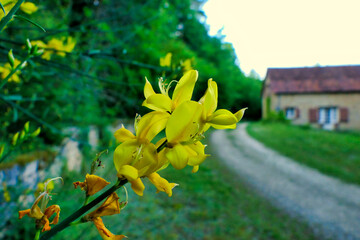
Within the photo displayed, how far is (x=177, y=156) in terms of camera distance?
0.38 m

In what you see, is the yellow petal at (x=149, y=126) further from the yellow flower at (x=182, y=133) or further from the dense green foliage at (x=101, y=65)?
the dense green foliage at (x=101, y=65)

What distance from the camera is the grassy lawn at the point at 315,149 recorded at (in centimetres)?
647

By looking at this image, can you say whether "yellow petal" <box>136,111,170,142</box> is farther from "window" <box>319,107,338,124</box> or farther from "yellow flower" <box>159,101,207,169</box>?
"window" <box>319,107,338,124</box>

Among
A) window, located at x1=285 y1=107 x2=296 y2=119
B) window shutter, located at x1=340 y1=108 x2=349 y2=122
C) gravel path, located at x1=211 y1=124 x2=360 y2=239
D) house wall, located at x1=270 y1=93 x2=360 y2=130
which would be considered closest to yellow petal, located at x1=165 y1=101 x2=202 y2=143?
gravel path, located at x1=211 y1=124 x2=360 y2=239

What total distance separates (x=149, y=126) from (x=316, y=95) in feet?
44.1

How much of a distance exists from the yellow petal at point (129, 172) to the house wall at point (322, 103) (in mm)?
10289

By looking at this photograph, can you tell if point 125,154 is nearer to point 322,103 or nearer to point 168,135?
point 168,135

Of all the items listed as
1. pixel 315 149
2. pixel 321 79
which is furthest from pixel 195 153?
pixel 321 79

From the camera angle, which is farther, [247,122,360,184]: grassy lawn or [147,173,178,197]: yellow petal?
[247,122,360,184]: grassy lawn

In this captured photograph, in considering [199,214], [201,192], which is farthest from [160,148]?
[201,192]

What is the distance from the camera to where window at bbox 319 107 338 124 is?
1453 cm

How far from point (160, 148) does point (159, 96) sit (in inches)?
2.9

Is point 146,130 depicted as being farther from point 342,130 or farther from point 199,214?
point 342,130

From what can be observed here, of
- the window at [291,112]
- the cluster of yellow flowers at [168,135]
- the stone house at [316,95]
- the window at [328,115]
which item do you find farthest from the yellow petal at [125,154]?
the window at [328,115]
